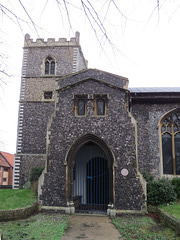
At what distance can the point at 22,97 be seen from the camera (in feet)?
59.0

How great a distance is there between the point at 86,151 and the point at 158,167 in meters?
3.90

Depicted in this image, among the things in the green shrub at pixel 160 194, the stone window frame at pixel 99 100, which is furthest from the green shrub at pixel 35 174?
the green shrub at pixel 160 194

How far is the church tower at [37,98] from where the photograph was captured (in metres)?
16.0

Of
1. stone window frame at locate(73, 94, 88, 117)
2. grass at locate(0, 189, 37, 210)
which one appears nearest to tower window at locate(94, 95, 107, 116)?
stone window frame at locate(73, 94, 88, 117)

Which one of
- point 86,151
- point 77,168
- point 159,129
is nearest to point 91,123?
point 86,151

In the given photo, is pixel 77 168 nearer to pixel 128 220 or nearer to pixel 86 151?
pixel 86 151

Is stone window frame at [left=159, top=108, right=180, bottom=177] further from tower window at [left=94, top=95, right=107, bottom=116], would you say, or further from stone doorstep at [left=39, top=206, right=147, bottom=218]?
tower window at [left=94, top=95, right=107, bottom=116]

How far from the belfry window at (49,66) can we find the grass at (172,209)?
14384mm

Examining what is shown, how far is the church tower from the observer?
1603 cm

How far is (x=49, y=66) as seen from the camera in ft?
62.2

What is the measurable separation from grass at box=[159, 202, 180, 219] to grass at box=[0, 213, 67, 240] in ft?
12.5

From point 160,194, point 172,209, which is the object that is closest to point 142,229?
point 172,209

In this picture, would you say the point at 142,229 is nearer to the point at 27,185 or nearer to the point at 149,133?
the point at 149,133

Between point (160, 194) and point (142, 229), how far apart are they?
8.96 ft
